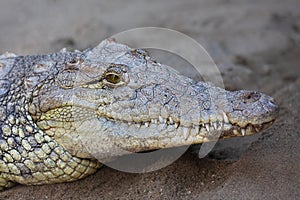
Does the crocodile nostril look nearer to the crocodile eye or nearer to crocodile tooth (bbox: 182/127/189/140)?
crocodile tooth (bbox: 182/127/189/140)

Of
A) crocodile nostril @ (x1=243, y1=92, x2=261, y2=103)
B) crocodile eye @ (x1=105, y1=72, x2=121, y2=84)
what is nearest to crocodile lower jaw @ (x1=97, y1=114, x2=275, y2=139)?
crocodile nostril @ (x1=243, y1=92, x2=261, y2=103)

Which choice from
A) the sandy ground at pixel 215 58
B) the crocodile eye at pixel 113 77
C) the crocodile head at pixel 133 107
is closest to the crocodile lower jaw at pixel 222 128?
the crocodile head at pixel 133 107

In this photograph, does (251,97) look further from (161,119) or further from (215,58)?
(215,58)

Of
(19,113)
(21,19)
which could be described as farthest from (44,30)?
(19,113)

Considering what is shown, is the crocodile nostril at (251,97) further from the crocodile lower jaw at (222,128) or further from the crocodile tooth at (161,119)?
the crocodile tooth at (161,119)

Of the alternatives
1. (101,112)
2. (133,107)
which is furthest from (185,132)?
(101,112)

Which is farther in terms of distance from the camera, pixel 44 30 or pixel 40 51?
pixel 44 30

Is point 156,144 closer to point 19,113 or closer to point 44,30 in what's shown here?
point 19,113
